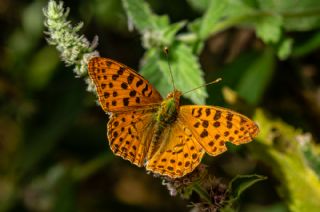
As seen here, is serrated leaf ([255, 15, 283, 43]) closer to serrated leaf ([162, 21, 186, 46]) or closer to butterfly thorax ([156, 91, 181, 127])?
serrated leaf ([162, 21, 186, 46])

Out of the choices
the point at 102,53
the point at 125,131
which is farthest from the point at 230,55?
the point at 125,131

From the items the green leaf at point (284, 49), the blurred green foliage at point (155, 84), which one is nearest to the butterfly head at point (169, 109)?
the blurred green foliage at point (155, 84)

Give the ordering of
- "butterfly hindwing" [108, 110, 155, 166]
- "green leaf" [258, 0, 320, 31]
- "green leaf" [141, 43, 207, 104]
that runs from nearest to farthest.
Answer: "butterfly hindwing" [108, 110, 155, 166]
"green leaf" [141, 43, 207, 104]
"green leaf" [258, 0, 320, 31]

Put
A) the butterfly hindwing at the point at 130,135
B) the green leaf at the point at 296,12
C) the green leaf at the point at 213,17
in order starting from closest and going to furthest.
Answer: the butterfly hindwing at the point at 130,135 → the green leaf at the point at 213,17 → the green leaf at the point at 296,12

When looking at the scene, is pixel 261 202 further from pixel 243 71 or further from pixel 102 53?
pixel 102 53

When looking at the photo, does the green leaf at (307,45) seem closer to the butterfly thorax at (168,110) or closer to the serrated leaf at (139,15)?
the serrated leaf at (139,15)

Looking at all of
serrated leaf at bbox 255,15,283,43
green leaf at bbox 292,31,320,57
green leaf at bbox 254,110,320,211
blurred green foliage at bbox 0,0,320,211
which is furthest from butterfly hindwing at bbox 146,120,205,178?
green leaf at bbox 292,31,320,57
